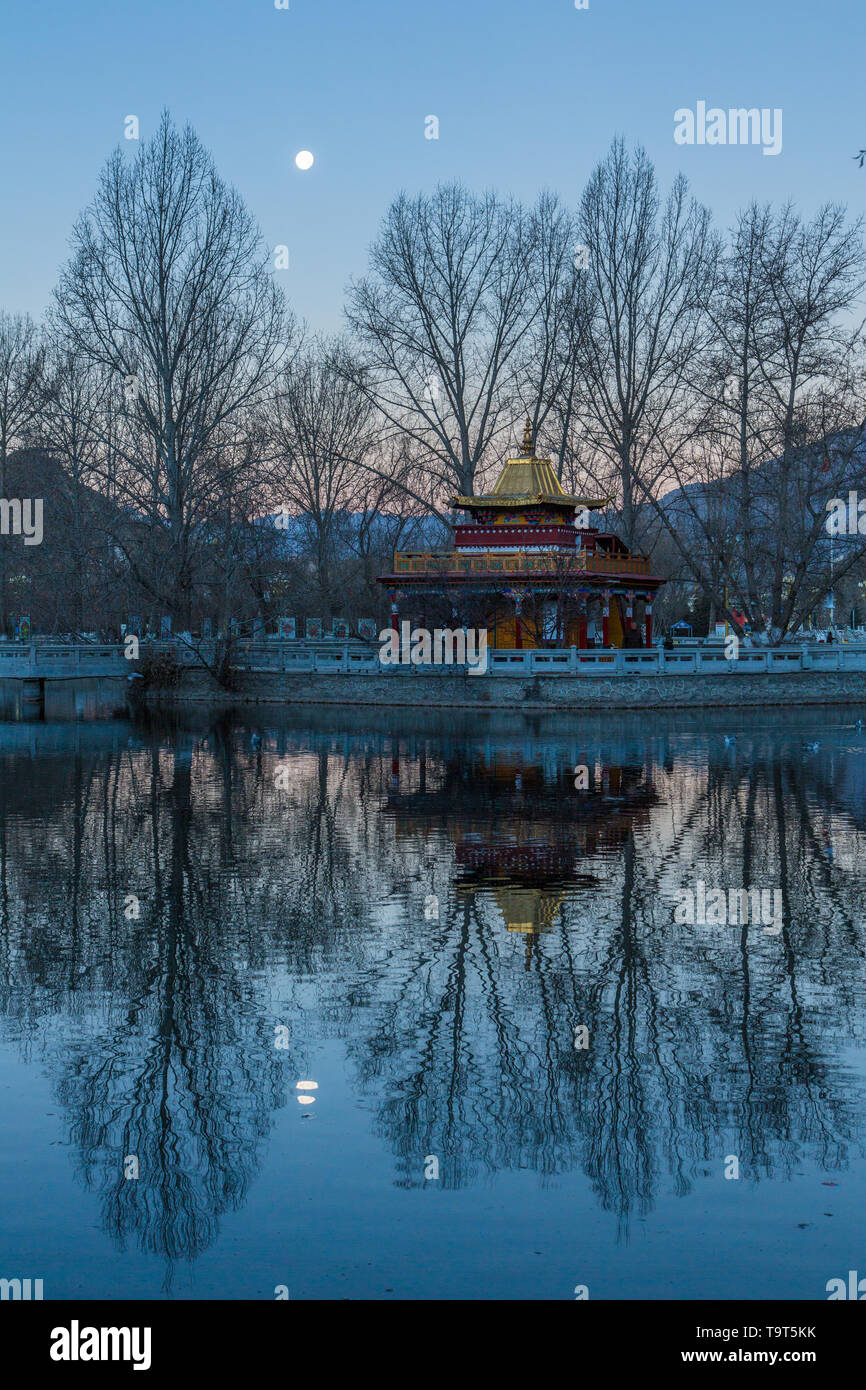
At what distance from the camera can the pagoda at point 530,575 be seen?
53.6m

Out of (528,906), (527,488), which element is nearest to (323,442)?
(527,488)

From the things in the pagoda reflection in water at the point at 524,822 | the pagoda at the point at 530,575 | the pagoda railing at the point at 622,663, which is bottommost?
the pagoda reflection in water at the point at 524,822

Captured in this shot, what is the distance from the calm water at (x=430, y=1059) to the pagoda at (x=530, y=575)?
33.9m

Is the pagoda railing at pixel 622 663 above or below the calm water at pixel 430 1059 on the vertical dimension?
above

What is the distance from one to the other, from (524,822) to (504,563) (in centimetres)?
3469

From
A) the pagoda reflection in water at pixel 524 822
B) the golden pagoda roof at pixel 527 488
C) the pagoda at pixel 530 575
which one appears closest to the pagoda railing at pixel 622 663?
the pagoda at pixel 530 575

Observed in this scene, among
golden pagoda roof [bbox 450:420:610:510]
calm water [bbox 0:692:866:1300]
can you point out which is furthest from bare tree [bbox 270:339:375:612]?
calm water [bbox 0:692:866:1300]

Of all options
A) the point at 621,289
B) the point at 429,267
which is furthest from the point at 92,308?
the point at 621,289

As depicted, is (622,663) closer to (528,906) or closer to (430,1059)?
(528,906)

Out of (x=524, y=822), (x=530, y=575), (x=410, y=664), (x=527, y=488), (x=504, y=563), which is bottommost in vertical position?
(x=524, y=822)

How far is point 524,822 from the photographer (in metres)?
19.9

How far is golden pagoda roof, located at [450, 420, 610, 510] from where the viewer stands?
185 feet

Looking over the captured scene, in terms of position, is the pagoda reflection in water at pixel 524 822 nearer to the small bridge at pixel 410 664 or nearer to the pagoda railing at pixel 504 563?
the small bridge at pixel 410 664

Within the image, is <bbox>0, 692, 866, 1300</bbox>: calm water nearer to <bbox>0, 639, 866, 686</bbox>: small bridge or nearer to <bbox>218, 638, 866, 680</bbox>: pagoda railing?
<bbox>218, 638, 866, 680</bbox>: pagoda railing
